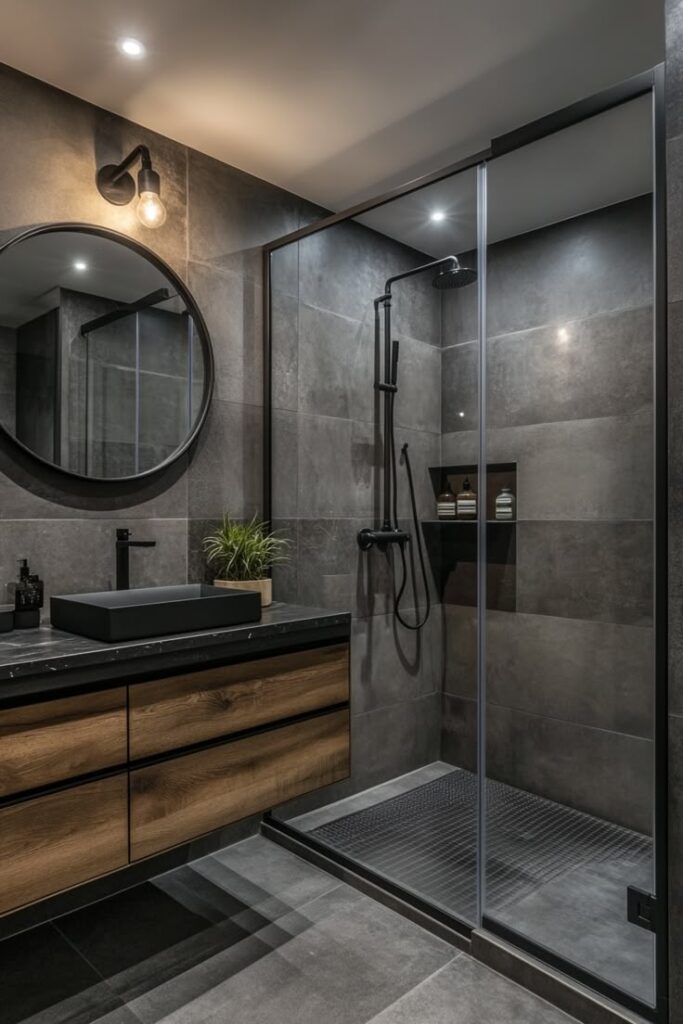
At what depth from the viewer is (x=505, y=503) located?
2.16 metres

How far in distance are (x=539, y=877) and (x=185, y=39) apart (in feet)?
9.08

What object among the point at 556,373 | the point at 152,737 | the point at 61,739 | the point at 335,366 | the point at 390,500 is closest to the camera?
the point at 61,739

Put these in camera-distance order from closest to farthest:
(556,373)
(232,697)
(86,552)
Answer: (232,697) → (556,373) → (86,552)

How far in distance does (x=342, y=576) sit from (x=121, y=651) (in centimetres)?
120

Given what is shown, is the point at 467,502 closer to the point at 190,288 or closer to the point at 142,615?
the point at 142,615

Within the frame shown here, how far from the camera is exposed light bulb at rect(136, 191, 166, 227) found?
2.31 m

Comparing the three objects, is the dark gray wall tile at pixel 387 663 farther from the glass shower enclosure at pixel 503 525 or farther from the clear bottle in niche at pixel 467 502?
the clear bottle in niche at pixel 467 502

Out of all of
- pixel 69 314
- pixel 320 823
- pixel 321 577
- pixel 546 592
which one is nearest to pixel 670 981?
pixel 546 592

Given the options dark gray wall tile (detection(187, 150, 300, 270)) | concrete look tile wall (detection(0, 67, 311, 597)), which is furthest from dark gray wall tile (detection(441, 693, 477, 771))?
dark gray wall tile (detection(187, 150, 300, 270))

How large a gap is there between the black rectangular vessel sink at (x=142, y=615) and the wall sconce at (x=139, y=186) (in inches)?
51.9

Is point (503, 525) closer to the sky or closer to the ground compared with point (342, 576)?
closer to the sky

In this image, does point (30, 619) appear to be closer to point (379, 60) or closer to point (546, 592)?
point (546, 592)

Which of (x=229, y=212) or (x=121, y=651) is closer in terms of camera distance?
(x=121, y=651)

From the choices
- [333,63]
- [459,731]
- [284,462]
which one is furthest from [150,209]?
[459,731]
